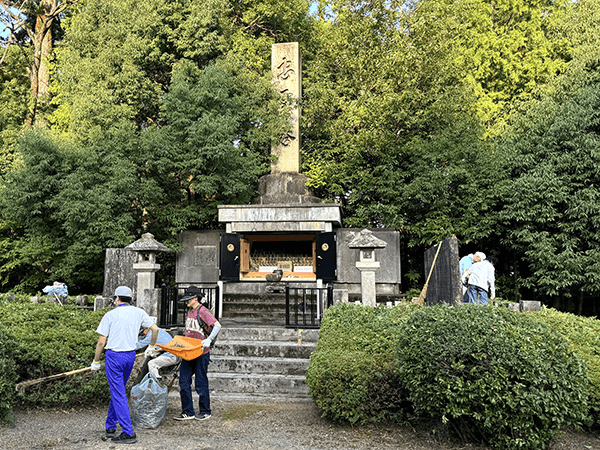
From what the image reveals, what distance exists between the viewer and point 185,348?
6305 mm

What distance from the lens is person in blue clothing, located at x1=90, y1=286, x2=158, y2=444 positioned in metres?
5.43

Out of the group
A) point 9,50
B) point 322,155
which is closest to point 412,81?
point 322,155

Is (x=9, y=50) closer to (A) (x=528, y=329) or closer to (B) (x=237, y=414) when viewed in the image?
(B) (x=237, y=414)

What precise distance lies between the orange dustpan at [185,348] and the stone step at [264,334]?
3.58 meters

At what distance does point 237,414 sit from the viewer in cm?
676

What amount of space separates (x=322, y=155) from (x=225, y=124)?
512 cm

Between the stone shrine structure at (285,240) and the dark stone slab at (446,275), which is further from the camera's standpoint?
the stone shrine structure at (285,240)

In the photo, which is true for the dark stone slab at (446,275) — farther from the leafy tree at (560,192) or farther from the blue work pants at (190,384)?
the leafy tree at (560,192)

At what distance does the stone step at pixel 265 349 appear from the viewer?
8.91 m

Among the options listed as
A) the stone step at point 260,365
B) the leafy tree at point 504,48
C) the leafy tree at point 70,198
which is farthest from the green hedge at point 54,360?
the leafy tree at point 504,48

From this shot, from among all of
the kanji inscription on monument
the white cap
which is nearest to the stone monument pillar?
the kanji inscription on monument

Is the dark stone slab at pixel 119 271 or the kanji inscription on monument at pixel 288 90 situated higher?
the kanji inscription on monument at pixel 288 90

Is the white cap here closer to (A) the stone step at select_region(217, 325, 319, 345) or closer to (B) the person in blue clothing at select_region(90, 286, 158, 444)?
(B) the person in blue clothing at select_region(90, 286, 158, 444)

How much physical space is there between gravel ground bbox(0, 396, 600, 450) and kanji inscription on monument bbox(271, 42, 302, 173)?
458 inches
